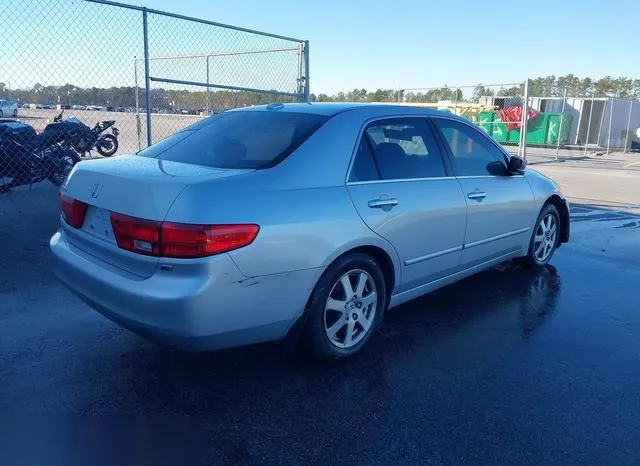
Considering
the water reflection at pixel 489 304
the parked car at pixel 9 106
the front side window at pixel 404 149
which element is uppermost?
the parked car at pixel 9 106

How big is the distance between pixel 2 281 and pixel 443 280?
3743 millimetres

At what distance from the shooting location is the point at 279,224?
9.44ft

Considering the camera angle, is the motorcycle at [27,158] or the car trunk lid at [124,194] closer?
the car trunk lid at [124,194]

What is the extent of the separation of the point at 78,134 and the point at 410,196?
28.2ft

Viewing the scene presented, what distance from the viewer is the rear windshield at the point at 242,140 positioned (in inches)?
131

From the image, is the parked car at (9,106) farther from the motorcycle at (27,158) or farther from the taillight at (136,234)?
the taillight at (136,234)

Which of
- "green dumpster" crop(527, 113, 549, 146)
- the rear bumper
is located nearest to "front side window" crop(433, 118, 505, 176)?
the rear bumper

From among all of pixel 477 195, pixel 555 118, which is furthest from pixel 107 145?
pixel 555 118

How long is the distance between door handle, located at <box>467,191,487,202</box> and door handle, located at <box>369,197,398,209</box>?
0.97m

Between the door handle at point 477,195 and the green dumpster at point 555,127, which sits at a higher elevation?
the green dumpster at point 555,127

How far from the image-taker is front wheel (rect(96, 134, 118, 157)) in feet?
39.3

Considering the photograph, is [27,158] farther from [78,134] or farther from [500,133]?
[500,133]

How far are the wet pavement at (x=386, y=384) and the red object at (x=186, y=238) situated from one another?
89 centimetres

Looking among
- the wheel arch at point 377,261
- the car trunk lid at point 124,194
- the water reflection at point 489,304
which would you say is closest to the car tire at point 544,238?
the water reflection at point 489,304
